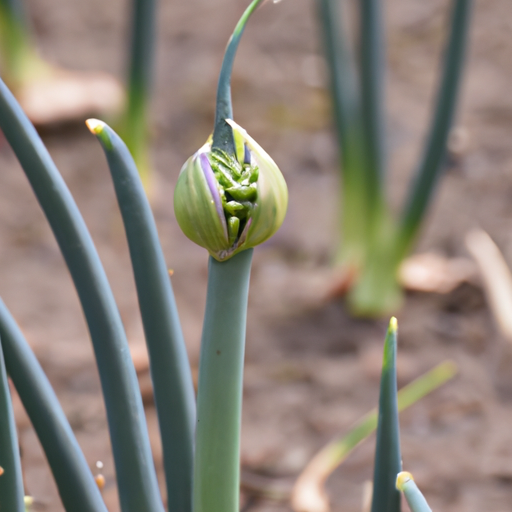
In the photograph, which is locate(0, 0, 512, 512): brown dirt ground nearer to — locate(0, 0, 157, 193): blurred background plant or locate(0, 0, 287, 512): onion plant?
locate(0, 0, 157, 193): blurred background plant

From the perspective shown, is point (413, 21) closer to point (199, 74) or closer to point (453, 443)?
point (199, 74)

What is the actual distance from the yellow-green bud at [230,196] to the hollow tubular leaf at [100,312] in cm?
9

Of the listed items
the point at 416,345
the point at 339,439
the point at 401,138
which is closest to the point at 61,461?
the point at 339,439

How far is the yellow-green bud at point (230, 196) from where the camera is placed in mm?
283

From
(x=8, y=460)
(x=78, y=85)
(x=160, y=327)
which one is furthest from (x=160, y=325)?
(x=78, y=85)

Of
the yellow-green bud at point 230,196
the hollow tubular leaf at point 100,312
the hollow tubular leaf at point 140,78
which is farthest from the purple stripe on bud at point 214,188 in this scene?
the hollow tubular leaf at point 140,78

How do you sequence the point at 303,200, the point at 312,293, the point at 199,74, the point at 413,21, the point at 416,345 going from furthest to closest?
the point at 413,21, the point at 199,74, the point at 303,200, the point at 312,293, the point at 416,345

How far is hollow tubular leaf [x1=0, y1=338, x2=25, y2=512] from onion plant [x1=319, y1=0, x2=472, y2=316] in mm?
852

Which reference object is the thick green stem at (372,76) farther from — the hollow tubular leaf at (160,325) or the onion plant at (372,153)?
the hollow tubular leaf at (160,325)

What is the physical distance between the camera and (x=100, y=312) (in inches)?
14.0

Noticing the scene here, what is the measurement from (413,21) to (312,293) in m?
1.17

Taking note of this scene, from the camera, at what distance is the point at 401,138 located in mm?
1659

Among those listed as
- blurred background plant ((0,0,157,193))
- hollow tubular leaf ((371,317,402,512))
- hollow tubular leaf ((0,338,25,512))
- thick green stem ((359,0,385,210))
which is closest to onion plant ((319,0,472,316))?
thick green stem ((359,0,385,210))

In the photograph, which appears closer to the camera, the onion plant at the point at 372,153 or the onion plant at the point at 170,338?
the onion plant at the point at 170,338
